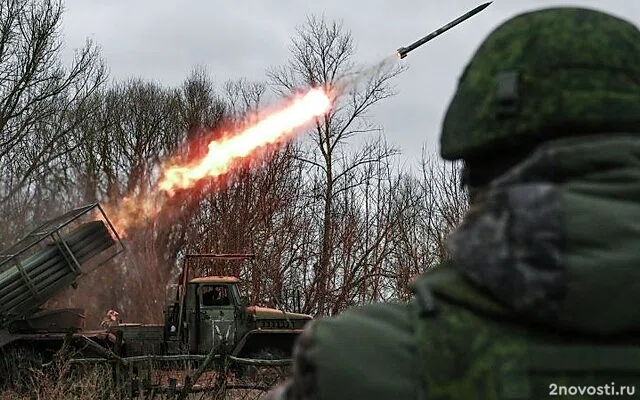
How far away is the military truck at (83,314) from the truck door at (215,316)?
2cm

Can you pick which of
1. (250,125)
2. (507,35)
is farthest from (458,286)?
(250,125)

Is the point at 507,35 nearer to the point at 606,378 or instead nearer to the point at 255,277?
the point at 606,378

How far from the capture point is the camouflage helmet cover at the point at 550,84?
1.32 metres

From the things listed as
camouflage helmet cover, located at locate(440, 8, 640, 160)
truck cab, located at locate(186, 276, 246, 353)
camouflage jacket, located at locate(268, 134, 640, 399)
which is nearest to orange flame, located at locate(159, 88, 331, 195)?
truck cab, located at locate(186, 276, 246, 353)

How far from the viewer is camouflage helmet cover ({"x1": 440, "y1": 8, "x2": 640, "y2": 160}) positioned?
4.33ft

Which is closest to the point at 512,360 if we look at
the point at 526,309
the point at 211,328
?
the point at 526,309

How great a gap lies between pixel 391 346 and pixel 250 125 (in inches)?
728

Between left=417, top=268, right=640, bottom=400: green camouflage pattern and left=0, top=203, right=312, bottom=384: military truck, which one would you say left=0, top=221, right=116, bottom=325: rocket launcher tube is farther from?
left=417, top=268, right=640, bottom=400: green camouflage pattern

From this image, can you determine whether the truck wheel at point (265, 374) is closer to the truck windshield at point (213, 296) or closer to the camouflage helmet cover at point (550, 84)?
the truck windshield at point (213, 296)

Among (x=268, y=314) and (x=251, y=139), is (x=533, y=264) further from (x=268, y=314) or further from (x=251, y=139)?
(x=251, y=139)

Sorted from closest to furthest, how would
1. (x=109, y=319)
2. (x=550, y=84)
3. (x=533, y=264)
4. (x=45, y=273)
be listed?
(x=533, y=264) → (x=550, y=84) → (x=45, y=273) → (x=109, y=319)

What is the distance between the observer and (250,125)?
19.6 meters

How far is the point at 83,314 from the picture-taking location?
55.9 ft

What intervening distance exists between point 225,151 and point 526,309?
18290mm
